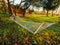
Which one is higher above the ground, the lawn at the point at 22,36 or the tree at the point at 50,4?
the tree at the point at 50,4

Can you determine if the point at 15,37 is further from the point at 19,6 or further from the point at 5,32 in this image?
the point at 19,6

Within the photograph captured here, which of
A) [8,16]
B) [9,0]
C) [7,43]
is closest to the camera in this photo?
[7,43]

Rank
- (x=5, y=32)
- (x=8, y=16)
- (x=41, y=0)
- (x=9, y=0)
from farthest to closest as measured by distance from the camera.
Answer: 1. (x=41, y=0)
2. (x=9, y=0)
3. (x=8, y=16)
4. (x=5, y=32)

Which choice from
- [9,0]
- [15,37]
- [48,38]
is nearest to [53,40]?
[48,38]

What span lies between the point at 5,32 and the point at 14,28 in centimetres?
50

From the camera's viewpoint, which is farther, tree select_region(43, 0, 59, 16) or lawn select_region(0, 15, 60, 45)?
tree select_region(43, 0, 59, 16)

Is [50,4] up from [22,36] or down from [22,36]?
up

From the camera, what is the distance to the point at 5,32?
7008mm

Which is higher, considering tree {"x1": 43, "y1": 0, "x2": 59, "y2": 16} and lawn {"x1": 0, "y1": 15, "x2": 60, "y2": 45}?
tree {"x1": 43, "y1": 0, "x2": 59, "y2": 16}

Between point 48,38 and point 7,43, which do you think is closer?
point 7,43

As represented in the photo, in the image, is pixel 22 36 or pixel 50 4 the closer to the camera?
pixel 22 36

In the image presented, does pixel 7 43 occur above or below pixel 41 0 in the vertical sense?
below

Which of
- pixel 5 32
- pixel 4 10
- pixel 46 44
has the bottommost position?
pixel 46 44

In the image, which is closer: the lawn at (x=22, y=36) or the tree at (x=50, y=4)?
the lawn at (x=22, y=36)
